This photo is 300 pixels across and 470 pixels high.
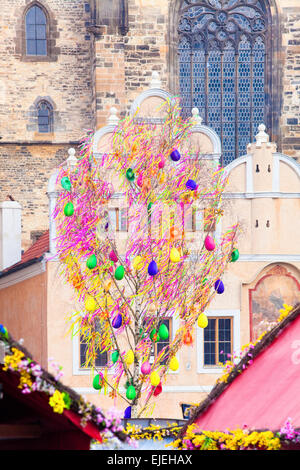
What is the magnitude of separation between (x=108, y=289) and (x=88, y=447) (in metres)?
18.2

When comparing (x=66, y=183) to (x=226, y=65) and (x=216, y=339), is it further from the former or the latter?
(x=226, y=65)

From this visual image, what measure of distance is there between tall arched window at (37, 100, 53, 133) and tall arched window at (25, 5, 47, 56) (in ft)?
5.59

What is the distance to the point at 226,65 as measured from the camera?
42094 mm

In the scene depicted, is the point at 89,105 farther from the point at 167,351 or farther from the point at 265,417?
the point at 265,417

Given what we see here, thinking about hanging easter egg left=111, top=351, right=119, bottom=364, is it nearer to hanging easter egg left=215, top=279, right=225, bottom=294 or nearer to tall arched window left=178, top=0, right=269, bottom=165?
hanging easter egg left=215, top=279, right=225, bottom=294

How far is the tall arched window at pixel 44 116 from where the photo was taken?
42.8 m

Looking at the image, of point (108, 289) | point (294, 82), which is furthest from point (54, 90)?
point (108, 289)

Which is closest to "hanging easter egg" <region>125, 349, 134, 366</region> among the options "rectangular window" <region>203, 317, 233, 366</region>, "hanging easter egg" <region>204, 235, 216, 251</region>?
"hanging easter egg" <region>204, 235, 216, 251</region>

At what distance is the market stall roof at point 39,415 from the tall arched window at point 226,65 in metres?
30.9

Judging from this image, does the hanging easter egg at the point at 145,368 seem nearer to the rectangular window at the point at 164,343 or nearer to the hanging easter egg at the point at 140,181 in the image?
the rectangular window at the point at 164,343

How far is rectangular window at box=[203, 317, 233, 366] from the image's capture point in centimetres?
3092

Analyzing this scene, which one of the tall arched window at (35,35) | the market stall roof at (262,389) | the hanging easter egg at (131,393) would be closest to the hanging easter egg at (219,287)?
the hanging easter egg at (131,393)

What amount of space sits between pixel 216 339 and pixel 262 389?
56.6 feet

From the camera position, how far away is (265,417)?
12.9m
